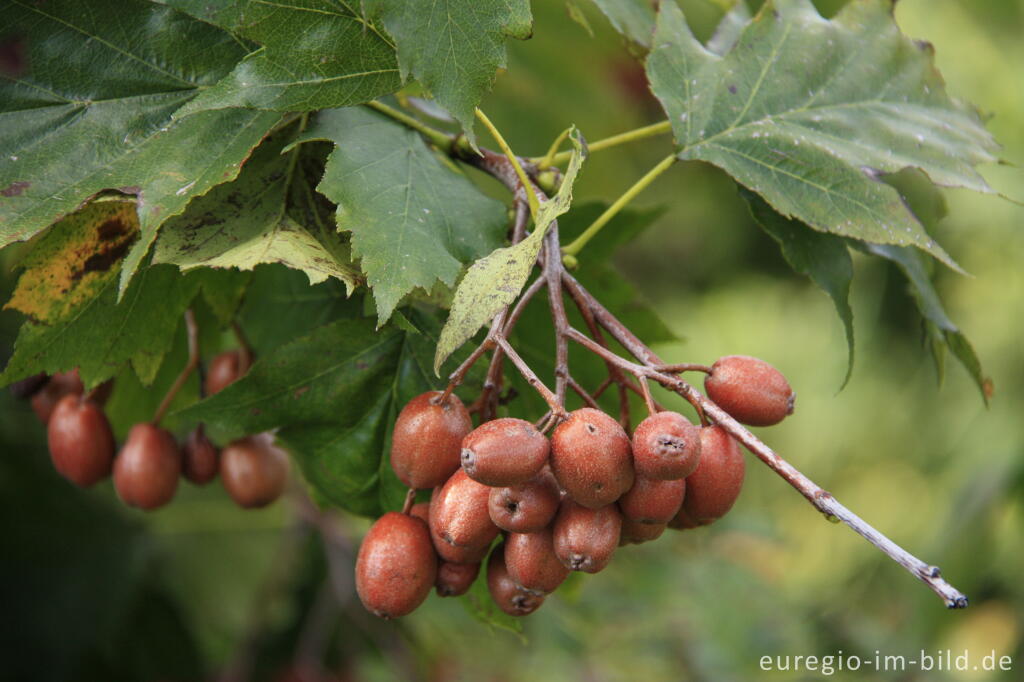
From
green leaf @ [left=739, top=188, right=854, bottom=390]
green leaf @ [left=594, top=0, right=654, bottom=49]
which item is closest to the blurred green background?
green leaf @ [left=594, top=0, right=654, bottom=49]

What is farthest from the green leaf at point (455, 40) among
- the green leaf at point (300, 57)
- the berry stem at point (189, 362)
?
the berry stem at point (189, 362)

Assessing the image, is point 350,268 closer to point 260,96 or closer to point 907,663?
point 260,96

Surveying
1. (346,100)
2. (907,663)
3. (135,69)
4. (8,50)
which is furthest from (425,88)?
(907,663)

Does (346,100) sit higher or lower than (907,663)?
higher

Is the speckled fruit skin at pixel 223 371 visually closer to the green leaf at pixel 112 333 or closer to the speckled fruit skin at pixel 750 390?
the green leaf at pixel 112 333

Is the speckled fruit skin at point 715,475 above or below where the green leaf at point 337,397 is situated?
above

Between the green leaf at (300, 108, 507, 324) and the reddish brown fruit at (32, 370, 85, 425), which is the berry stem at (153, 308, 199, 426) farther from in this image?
the green leaf at (300, 108, 507, 324)

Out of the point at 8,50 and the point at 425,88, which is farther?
the point at 8,50
